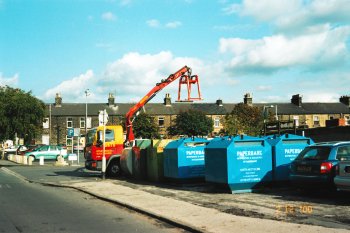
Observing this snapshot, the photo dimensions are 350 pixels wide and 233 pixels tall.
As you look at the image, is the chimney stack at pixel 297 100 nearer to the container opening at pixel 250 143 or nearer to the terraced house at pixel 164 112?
the terraced house at pixel 164 112

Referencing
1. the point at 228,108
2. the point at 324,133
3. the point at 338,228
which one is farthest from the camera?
the point at 228,108

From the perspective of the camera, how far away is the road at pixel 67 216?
349 inches

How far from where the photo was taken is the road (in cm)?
886

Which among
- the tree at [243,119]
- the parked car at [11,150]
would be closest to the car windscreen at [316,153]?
the tree at [243,119]

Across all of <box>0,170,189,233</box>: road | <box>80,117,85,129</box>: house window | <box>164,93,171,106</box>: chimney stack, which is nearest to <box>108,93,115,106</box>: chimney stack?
<box>80,117,85,129</box>: house window

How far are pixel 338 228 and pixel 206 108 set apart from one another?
83.5m

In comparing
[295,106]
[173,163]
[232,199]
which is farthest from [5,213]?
[295,106]

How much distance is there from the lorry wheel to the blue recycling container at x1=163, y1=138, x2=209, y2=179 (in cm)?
560

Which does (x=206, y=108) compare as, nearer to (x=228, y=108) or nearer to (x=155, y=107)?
(x=228, y=108)

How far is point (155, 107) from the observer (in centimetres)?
8856

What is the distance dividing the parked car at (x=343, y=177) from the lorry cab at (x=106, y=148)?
13251 millimetres

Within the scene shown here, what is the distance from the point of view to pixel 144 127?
252 ft

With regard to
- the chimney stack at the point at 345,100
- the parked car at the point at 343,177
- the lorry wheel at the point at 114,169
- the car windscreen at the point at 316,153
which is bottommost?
the lorry wheel at the point at 114,169

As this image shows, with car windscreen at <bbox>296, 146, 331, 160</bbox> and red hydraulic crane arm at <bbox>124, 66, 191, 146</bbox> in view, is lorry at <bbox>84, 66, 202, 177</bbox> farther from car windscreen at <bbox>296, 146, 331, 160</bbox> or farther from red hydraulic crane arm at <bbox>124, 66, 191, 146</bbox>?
car windscreen at <bbox>296, 146, 331, 160</bbox>
